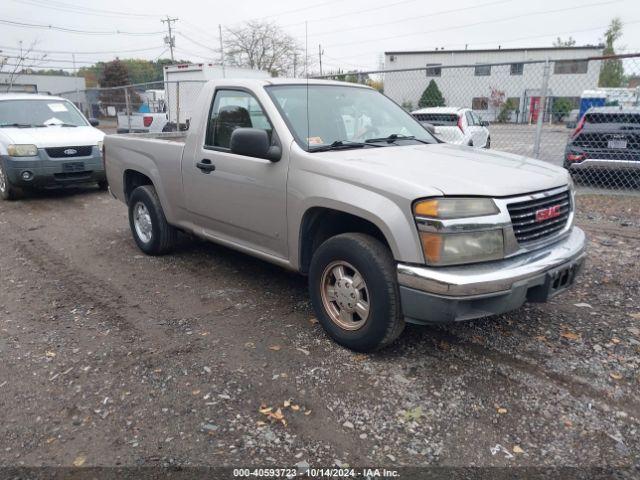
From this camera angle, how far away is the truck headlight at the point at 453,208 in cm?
292

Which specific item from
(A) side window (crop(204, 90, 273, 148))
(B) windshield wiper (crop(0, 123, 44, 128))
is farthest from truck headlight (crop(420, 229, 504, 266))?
(B) windshield wiper (crop(0, 123, 44, 128))

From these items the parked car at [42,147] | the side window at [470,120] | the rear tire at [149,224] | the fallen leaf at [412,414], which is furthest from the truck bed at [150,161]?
the side window at [470,120]

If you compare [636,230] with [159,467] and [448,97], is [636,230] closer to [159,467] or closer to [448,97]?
[159,467]

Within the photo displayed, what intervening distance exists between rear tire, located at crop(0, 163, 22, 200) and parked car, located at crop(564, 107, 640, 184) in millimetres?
9927

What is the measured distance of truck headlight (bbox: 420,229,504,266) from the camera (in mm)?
2920

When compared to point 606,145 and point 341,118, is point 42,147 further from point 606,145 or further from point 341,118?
point 606,145

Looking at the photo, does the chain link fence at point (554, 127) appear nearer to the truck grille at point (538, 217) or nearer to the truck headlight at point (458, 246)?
the truck grille at point (538, 217)

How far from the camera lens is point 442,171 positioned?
330 centimetres

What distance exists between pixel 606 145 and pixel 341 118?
22.9ft

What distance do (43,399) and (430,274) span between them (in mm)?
2424

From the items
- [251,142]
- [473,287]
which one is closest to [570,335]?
[473,287]

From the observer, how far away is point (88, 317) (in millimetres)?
4180

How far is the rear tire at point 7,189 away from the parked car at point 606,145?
391 inches

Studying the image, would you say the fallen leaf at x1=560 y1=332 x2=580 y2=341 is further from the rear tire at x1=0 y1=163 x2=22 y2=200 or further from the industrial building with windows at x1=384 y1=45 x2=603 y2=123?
the industrial building with windows at x1=384 y1=45 x2=603 y2=123
